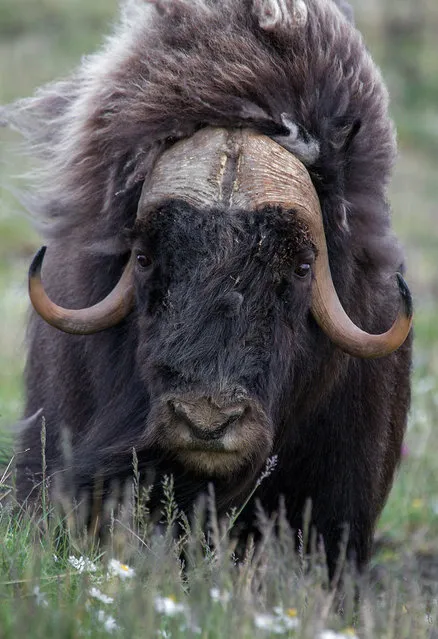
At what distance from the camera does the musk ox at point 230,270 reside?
3393 mm

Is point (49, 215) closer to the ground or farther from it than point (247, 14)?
closer to the ground

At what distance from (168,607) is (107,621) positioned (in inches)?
5.3

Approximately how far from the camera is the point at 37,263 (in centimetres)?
362

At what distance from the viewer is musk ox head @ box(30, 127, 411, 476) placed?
326cm

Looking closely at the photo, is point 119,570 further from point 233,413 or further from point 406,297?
point 406,297

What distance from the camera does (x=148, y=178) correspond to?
12.1ft

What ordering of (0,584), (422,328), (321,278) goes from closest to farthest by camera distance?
(0,584)
(321,278)
(422,328)

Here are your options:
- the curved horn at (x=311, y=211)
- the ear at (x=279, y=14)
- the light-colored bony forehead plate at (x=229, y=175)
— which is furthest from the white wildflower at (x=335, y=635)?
the ear at (x=279, y=14)

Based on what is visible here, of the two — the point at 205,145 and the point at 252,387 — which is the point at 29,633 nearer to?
the point at 252,387

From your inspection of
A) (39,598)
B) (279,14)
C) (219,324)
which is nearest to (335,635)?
(39,598)

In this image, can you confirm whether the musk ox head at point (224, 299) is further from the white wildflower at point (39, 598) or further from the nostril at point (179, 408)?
the white wildflower at point (39, 598)

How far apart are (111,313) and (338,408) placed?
0.86m

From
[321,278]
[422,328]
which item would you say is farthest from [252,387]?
[422,328]

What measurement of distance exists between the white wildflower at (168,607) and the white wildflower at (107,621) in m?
0.09
